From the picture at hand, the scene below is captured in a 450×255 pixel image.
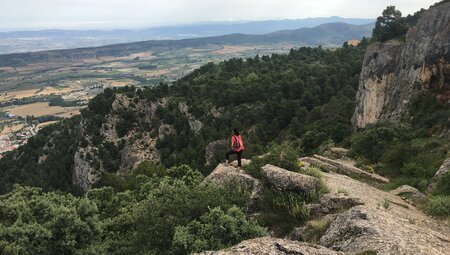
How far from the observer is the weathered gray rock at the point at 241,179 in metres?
17.3

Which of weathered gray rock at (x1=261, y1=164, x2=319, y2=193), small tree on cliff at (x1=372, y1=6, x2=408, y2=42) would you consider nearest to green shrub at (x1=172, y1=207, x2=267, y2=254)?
weathered gray rock at (x1=261, y1=164, x2=319, y2=193)

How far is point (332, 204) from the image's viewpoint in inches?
627

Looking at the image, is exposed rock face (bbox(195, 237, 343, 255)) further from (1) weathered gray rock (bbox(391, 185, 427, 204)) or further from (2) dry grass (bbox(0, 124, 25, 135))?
(2) dry grass (bbox(0, 124, 25, 135))

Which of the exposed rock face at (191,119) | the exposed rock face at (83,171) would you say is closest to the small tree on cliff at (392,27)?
the exposed rock face at (191,119)

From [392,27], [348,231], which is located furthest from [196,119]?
[348,231]

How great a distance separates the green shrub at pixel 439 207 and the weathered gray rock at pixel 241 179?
22.3 ft

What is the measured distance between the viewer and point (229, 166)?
21.9 metres

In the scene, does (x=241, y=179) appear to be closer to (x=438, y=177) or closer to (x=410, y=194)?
(x=410, y=194)

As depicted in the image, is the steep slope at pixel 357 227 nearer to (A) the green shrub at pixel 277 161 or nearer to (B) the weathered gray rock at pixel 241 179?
(B) the weathered gray rock at pixel 241 179

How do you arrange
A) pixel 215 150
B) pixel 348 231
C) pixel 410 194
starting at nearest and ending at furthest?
pixel 348 231 → pixel 410 194 → pixel 215 150

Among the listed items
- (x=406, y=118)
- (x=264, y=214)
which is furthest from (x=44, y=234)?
(x=406, y=118)

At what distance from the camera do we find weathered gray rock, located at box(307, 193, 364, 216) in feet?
51.7

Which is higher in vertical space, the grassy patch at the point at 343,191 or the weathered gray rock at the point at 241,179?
the grassy patch at the point at 343,191

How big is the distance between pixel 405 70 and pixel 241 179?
34.1 m
